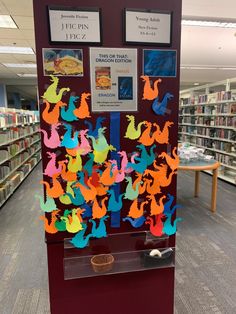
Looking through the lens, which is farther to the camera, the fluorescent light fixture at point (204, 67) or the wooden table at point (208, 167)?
the fluorescent light fixture at point (204, 67)

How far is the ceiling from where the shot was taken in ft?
12.5

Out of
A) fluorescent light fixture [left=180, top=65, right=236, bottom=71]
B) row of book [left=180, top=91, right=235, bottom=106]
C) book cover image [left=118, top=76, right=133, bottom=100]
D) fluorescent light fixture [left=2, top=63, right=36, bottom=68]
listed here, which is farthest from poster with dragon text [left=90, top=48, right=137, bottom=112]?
fluorescent light fixture [left=180, top=65, right=236, bottom=71]

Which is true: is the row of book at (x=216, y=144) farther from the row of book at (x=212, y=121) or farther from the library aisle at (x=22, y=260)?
the library aisle at (x=22, y=260)

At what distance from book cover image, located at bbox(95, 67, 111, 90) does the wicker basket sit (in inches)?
39.4

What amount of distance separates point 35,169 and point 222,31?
5.93 meters

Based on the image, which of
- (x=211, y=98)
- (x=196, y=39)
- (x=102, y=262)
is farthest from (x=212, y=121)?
(x=102, y=262)

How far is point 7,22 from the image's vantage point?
14.4ft

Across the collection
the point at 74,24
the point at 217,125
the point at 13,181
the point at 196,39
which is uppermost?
the point at 196,39

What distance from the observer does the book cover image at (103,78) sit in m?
1.33

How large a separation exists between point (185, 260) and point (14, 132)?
434cm

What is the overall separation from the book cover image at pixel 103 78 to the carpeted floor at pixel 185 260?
5.89 feet

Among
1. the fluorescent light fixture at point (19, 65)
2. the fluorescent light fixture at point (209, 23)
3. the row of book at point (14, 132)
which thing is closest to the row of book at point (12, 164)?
the row of book at point (14, 132)

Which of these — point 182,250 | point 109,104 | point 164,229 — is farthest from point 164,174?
point 182,250

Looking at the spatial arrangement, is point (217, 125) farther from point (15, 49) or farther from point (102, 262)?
point (102, 262)
